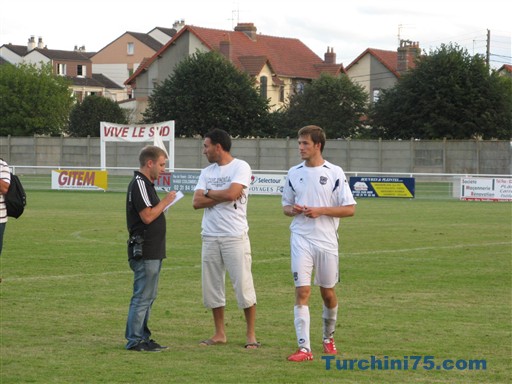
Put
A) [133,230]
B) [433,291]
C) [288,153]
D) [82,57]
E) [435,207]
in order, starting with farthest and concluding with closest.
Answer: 1. [82,57]
2. [288,153]
3. [435,207]
4. [433,291]
5. [133,230]

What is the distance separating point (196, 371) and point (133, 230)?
1615mm

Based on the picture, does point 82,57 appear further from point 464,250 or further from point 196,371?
point 196,371

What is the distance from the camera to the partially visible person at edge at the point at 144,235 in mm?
9531

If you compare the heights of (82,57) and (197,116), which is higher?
(82,57)

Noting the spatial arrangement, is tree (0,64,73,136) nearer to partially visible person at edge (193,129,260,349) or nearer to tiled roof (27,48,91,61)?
tiled roof (27,48,91,61)

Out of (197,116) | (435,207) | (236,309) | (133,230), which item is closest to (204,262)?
(133,230)

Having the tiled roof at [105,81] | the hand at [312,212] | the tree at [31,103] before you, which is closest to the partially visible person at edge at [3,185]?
the hand at [312,212]

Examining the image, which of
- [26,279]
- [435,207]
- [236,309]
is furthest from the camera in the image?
[435,207]

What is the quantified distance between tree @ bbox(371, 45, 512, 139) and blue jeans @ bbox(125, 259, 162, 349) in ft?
187

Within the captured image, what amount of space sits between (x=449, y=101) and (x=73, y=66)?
65.8 metres

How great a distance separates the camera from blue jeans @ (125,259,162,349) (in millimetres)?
9672

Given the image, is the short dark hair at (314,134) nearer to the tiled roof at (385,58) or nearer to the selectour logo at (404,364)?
the selectour logo at (404,364)

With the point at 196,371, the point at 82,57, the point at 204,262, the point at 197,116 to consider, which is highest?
the point at 82,57

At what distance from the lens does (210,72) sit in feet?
229
